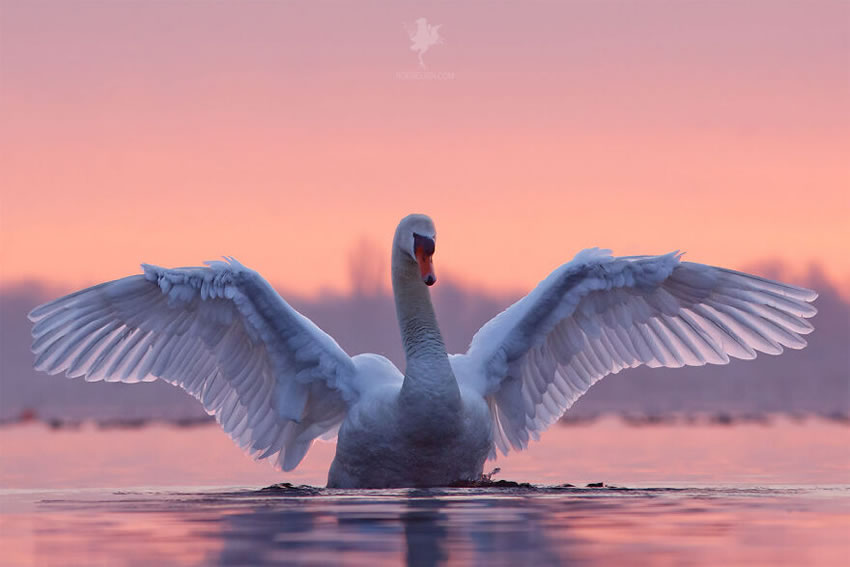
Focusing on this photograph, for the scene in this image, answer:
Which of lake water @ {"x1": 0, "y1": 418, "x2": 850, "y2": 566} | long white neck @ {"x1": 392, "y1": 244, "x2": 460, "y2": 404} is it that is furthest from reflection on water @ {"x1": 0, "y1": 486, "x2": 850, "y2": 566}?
long white neck @ {"x1": 392, "y1": 244, "x2": 460, "y2": 404}

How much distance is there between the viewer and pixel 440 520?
11617 millimetres

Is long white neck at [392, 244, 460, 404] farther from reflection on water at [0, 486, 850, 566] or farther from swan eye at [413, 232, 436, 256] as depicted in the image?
reflection on water at [0, 486, 850, 566]

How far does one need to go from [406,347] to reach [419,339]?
0.17 meters

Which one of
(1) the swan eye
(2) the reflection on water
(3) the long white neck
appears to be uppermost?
(1) the swan eye

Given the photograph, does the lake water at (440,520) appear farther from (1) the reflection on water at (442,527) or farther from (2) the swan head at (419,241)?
(2) the swan head at (419,241)

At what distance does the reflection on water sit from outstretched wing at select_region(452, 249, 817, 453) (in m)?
1.88

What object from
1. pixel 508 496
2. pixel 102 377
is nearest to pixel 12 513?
pixel 102 377

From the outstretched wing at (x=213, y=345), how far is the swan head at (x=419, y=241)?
4.48 ft

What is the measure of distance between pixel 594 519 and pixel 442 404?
11.7 ft

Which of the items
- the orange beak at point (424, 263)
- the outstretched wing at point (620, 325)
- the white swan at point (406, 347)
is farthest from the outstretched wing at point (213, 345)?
the outstretched wing at point (620, 325)

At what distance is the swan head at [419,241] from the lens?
50.3ft

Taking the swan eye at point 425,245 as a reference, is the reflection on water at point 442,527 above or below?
below

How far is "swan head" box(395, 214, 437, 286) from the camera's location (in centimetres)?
1534

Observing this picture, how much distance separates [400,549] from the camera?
32.1ft
